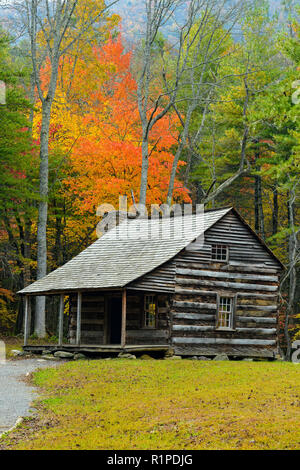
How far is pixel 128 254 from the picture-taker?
958 inches

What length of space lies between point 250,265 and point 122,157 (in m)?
9.88

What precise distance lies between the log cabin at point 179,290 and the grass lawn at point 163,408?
3.45 m

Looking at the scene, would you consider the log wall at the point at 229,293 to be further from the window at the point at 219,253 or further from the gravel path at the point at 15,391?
the gravel path at the point at 15,391

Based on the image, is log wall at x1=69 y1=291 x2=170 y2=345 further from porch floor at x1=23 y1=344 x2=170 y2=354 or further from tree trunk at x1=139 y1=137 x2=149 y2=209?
tree trunk at x1=139 y1=137 x2=149 y2=209

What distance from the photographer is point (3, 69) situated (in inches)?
1105

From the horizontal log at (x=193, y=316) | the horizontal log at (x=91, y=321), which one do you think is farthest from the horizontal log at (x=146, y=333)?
the horizontal log at (x=91, y=321)

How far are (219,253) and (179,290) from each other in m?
2.72

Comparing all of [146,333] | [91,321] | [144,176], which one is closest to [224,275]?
[146,333]

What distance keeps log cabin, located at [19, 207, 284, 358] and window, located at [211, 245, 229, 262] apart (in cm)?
4

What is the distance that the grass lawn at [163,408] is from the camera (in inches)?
373

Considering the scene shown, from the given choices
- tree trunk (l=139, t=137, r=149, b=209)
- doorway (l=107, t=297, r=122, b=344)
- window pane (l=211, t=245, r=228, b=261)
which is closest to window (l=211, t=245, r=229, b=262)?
window pane (l=211, t=245, r=228, b=261)

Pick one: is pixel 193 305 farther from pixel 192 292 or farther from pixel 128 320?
pixel 128 320
